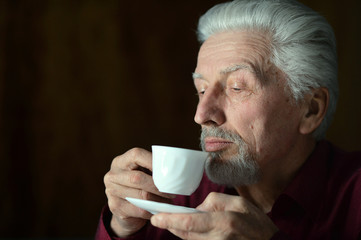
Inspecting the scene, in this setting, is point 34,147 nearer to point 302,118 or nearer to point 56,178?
point 56,178

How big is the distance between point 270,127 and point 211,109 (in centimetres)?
24

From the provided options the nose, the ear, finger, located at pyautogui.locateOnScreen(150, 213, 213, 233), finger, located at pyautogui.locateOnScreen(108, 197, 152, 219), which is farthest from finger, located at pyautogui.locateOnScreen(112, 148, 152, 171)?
the ear

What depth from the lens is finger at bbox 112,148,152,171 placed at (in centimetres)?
132

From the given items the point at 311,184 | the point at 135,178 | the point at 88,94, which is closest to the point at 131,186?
the point at 135,178

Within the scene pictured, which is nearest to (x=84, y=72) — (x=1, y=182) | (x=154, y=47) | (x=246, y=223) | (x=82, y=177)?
(x=154, y=47)

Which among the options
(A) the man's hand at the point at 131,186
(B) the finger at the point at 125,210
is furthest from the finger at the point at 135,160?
(B) the finger at the point at 125,210

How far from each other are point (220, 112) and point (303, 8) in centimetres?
56

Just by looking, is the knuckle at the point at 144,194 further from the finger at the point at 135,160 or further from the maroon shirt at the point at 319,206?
the maroon shirt at the point at 319,206

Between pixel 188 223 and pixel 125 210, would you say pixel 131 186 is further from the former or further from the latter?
pixel 188 223

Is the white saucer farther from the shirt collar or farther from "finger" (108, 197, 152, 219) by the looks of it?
the shirt collar

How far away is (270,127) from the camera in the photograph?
1.51 meters

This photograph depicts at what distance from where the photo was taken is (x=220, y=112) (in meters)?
1.48

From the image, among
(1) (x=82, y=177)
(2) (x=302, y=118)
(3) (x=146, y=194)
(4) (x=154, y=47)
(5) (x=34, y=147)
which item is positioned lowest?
(1) (x=82, y=177)

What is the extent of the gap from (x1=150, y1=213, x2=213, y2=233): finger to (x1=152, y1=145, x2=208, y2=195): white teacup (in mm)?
222
